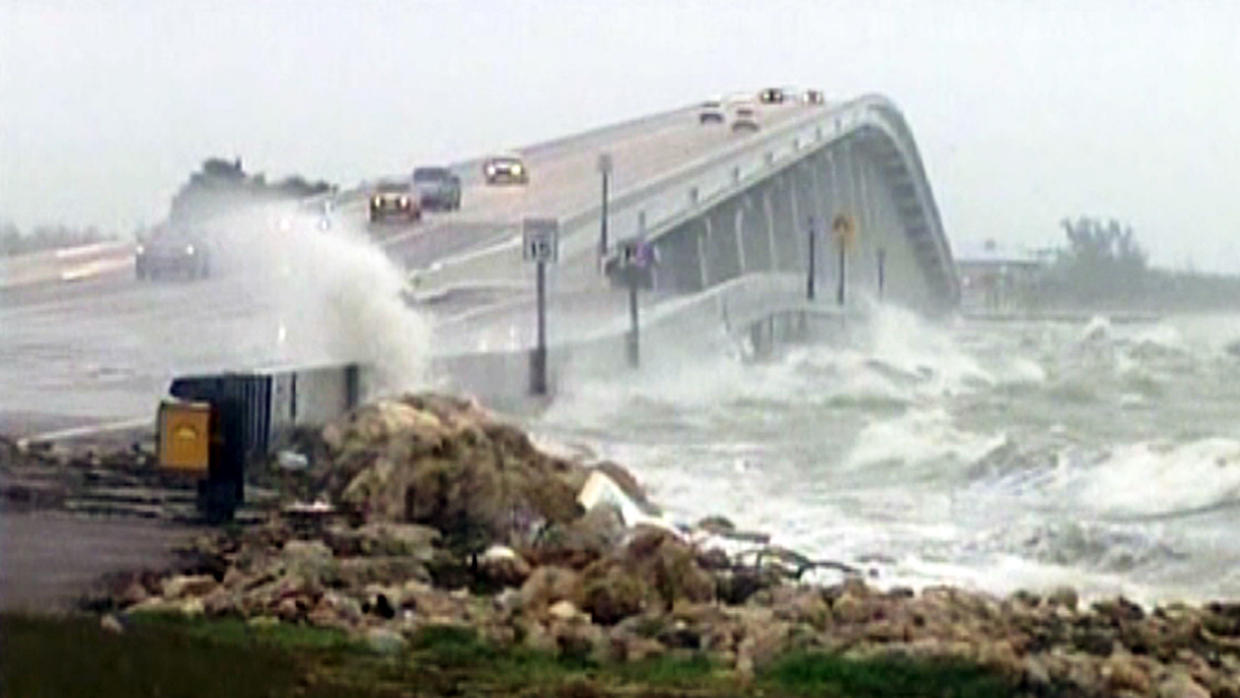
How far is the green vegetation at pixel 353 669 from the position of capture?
9.99m

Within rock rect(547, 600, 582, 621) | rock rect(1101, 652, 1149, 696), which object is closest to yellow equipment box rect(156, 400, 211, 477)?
rock rect(547, 600, 582, 621)

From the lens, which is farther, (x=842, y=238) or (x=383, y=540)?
(x=842, y=238)

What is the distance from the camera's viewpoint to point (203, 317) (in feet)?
124

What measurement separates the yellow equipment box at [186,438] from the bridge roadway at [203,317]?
422 cm

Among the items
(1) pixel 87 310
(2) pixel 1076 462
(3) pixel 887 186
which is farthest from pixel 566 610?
(3) pixel 887 186

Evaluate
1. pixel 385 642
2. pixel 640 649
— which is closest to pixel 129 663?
pixel 385 642

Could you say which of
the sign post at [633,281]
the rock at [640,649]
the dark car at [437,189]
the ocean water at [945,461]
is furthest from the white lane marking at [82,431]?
the dark car at [437,189]

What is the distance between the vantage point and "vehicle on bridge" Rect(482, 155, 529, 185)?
71000mm

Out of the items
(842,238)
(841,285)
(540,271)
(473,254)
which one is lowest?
(540,271)

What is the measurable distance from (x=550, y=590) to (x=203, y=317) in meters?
25.3

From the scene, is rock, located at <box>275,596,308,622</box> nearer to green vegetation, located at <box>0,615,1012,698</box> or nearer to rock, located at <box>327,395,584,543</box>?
green vegetation, located at <box>0,615,1012,698</box>

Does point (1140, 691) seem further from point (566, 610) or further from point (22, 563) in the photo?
point (22, 563)

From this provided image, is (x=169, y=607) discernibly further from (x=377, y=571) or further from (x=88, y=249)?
(x=88, y=249)

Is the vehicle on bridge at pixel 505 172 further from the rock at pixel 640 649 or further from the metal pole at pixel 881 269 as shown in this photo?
the rock at pixel 640 649
